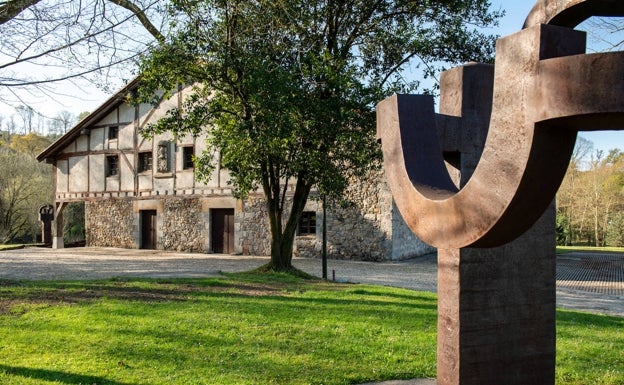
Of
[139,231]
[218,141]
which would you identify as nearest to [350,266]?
[218,141]

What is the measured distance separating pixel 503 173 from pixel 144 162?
2354 cm

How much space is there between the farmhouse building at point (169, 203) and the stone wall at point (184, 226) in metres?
0.04

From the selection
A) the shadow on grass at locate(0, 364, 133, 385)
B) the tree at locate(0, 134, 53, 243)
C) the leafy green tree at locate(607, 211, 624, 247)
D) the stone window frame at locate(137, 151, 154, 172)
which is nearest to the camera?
the shadow on grass at locate(0, 364, 133, 385)

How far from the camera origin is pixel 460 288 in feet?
9.94

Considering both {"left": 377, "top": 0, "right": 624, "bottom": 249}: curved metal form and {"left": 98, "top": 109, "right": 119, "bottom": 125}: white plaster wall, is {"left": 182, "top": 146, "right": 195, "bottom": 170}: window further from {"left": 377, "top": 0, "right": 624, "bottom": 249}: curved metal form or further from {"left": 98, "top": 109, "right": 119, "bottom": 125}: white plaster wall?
{"left": 377, "top": 0, "right": 624, "bottom": 249}: curved metal form

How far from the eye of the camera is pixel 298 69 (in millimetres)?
11438

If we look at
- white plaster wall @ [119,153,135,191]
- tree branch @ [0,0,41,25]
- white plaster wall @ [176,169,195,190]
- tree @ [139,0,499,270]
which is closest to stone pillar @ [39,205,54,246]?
white plaster wall @ [119,153,135,191]

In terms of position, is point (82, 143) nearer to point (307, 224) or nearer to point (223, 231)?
point (223, 231)

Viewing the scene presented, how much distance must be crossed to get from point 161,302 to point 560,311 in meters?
6.45

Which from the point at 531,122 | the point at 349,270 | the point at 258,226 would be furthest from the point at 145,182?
the point at 531,122

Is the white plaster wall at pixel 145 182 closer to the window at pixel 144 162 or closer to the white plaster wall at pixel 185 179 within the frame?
the window at pixel 144 162

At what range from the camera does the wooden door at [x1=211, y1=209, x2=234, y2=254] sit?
22.0m

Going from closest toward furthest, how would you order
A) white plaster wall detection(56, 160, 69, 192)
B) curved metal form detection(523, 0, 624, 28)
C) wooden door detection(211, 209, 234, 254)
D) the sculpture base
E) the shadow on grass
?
curved metal form detection(523, 0, 624, 28) → the sculpture base → the shadow on grass → wooden door detection(211, 209, 234, 254) → white plaster wall detection(56, 160, 69, 192)

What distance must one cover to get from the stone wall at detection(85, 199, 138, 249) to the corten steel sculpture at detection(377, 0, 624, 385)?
2259 centimetres
